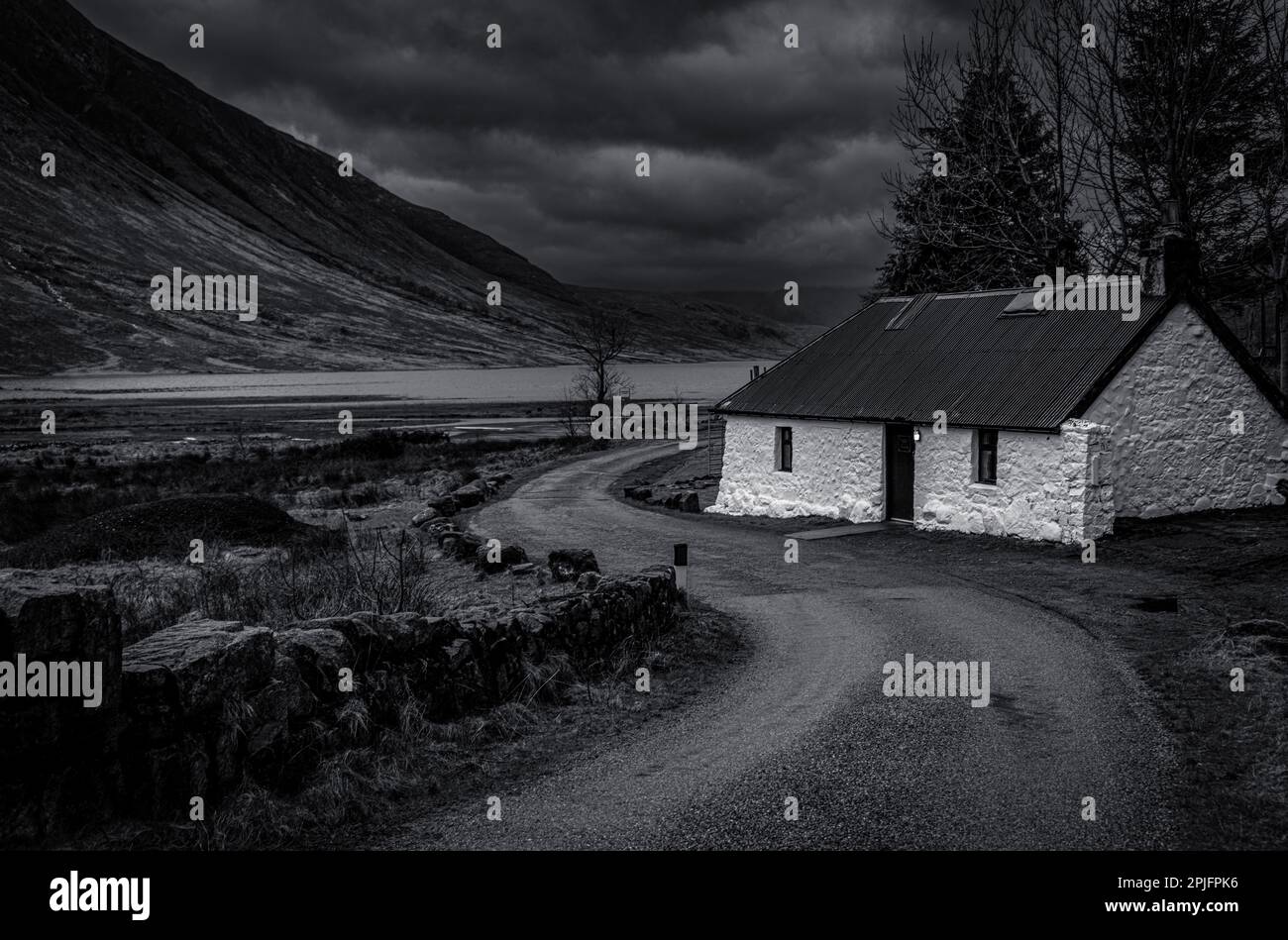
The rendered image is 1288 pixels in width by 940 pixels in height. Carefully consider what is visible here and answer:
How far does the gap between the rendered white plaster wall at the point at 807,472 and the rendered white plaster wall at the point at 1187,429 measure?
625cm

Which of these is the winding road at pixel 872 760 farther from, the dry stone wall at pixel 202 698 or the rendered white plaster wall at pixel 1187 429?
the rendered white plaster wall at pixel 1187 429

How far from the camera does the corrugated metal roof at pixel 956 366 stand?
2470 centimetres

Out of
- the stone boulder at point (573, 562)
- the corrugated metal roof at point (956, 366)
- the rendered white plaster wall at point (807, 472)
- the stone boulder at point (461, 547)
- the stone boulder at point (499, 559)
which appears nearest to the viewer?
the stone boulder at point (573, 562)

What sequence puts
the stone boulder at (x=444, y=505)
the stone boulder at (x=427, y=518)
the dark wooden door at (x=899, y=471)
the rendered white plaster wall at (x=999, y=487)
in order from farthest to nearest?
the stone boulder at (x=444, y=505), the stone boulder at (x=427, y=518), the dark wooden door at (x=899, y=471), the rendered white plaster wall at (x=999, y=487)

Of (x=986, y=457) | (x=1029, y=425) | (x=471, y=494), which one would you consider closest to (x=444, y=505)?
(x=471, y=494)

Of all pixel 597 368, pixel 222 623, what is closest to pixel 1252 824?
pixel 222 623

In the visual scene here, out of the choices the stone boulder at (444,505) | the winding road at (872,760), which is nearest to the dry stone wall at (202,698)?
the winding road at (872,760)

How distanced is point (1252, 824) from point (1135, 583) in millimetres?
12057

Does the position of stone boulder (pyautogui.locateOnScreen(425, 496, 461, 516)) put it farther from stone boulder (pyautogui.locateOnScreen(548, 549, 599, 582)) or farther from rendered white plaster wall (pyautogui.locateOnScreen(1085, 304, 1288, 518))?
rendered white plaster wall (pyautogui.locateOnScreen(1085, 304, 1288, 518))

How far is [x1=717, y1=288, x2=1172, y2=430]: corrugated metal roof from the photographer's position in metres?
24.7

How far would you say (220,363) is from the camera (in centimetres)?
18062

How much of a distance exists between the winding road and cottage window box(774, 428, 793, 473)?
14.4 meters
